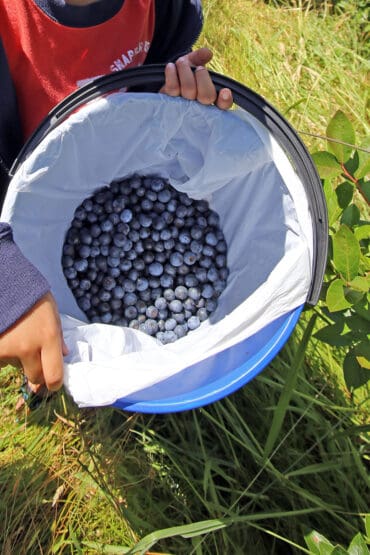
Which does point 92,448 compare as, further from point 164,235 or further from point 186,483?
point 164,235

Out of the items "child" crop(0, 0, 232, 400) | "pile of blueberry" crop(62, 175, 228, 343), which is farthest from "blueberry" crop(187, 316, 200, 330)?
"child" crop(0, 0, 232, 400)

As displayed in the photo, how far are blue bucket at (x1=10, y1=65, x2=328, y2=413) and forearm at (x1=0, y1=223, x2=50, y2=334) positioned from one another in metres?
0.18

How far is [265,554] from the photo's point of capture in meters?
1.22

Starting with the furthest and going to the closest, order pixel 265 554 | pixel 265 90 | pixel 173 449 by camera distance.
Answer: pixel 265 90 < pixel 173 449 < pixel 265 554

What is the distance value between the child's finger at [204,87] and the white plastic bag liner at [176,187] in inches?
1.6

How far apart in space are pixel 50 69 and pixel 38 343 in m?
0.57

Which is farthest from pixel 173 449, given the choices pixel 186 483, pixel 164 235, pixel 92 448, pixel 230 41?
pixel 230 41

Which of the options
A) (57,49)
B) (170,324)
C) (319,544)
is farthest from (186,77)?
(319,544)

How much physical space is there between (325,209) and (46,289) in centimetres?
48

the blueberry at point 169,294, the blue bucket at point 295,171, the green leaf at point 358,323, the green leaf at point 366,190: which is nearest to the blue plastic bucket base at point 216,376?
the blue bucket at point 295,171

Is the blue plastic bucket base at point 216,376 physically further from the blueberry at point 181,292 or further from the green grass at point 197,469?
the blueberry at point 181,292

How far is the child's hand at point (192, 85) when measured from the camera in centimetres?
98

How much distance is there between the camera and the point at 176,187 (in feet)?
4.45

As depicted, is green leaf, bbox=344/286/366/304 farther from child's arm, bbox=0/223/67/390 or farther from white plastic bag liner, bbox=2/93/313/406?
child's arm, bbox=0/223/67/390
